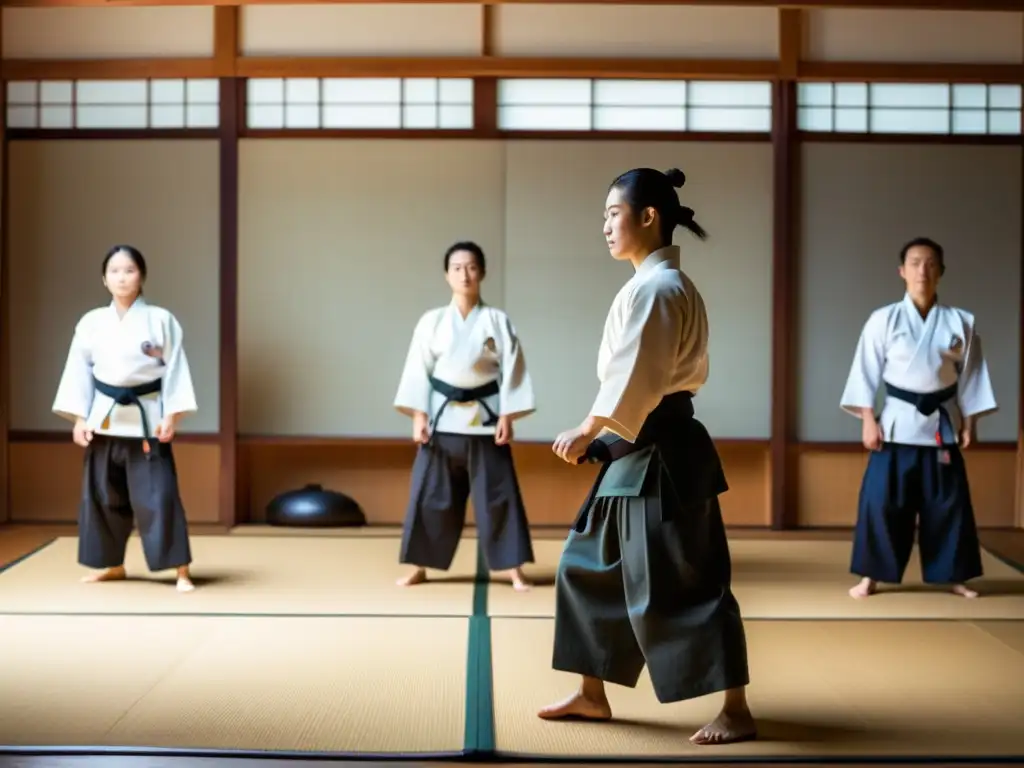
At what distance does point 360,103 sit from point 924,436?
3265 mm

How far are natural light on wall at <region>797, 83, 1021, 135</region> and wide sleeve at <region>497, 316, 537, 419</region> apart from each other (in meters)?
2.28

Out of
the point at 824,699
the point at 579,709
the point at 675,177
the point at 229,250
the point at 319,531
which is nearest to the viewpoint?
the point at 675,177

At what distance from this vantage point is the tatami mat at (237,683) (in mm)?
2875

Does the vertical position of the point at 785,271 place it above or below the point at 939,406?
above

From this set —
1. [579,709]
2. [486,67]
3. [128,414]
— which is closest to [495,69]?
[486,67]

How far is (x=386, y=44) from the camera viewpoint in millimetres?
6176

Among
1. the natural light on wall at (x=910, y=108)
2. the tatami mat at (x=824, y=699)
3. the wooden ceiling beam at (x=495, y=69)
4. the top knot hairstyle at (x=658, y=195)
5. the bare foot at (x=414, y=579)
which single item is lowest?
the tatami mat at (x=824, y=699)

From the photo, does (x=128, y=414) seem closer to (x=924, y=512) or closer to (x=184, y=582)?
(x=184, y=582)

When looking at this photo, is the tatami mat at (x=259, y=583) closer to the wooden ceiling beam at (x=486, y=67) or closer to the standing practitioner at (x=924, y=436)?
the standing practitioner at (x=924, y=436)

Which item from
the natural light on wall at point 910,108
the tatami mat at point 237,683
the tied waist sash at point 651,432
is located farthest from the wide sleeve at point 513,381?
the natural light on wall at point 910,108

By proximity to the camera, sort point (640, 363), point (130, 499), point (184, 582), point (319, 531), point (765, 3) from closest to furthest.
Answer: point (640, 363) < point (184, 582) < point (130, 499) < point (765, 3) < point (319, 531)

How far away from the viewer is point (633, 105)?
247 inches

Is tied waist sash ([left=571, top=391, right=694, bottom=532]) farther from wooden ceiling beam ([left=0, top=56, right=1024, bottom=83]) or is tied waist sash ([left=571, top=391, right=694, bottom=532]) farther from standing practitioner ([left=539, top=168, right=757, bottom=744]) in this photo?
wooden ceiling beam ([left=0, top=56, right=1024, bottom=83])

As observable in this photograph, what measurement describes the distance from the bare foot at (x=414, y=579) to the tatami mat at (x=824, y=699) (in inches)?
30.5
